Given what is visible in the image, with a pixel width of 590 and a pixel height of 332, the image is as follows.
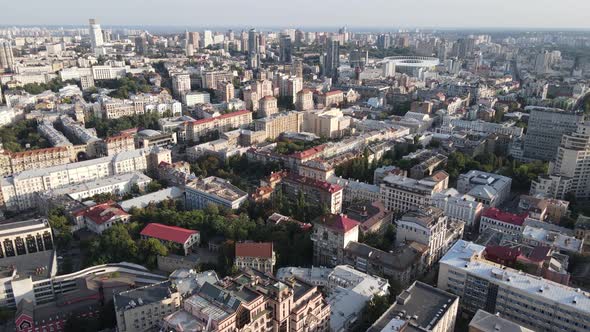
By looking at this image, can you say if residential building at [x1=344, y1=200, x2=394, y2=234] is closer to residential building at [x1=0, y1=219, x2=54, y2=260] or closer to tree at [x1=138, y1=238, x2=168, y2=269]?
tree at [x1=138, y1=238, x2=168, y2=269]

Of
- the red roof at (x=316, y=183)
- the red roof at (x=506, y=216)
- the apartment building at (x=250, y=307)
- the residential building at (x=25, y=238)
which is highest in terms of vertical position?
the apartment building at (x=250, y=307)

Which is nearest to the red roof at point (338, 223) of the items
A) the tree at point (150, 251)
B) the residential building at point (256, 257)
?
the residential building at point (256, 257)

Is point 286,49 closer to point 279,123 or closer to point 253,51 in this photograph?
point 253,51

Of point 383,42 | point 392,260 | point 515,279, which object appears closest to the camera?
point 515,279

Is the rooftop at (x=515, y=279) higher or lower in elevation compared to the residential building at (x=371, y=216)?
higher

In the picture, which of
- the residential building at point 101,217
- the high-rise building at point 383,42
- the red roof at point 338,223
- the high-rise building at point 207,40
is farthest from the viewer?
the high-rise building at point 383,42

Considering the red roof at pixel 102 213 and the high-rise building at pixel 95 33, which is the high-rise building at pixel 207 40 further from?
the red roof at pixel 102 213

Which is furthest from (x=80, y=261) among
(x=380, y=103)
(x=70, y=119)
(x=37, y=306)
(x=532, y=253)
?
(x=380, y=103)

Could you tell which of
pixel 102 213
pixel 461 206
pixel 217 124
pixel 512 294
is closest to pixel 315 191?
pixel 461 206
